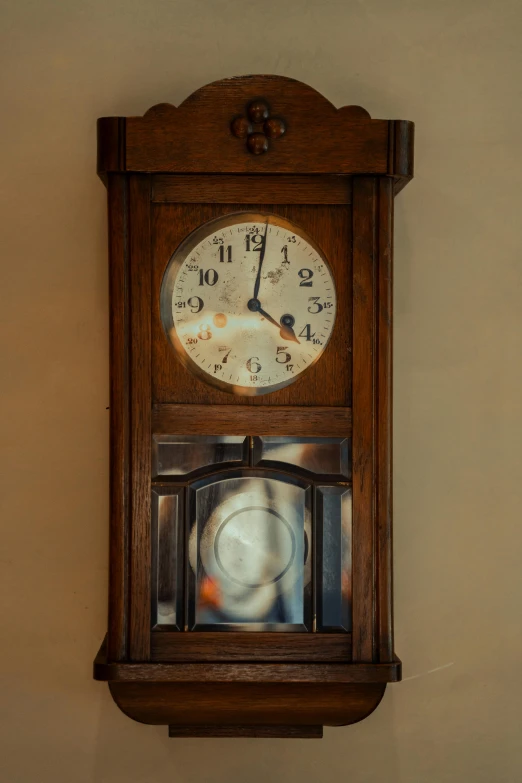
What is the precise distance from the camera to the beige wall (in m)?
1.66

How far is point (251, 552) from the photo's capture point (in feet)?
4.80

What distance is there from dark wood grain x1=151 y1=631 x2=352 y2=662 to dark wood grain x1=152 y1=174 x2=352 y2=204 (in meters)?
0.72

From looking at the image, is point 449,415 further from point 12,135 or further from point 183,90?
point 12,135

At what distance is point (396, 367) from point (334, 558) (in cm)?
41

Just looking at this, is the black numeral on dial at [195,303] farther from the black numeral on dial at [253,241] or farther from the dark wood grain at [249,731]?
the dark wood grain at [249,731]

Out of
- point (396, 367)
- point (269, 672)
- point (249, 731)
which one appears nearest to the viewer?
point (269, 672)

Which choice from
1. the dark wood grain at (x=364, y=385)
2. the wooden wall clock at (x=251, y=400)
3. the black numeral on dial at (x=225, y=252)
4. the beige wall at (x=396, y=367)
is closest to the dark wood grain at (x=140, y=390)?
the wooden wall clock at (x=251, y=400)

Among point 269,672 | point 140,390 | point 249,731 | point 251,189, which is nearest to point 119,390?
point 140,390

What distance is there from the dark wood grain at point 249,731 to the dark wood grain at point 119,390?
23 centimetres

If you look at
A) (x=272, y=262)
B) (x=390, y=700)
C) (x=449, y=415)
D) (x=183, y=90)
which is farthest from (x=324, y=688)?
(x=183, y=90)

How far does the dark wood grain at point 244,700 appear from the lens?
57.6 inches

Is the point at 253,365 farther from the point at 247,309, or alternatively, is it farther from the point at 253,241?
the point at 253,241

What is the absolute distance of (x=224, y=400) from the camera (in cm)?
147

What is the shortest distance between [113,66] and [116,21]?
88 millimetres
